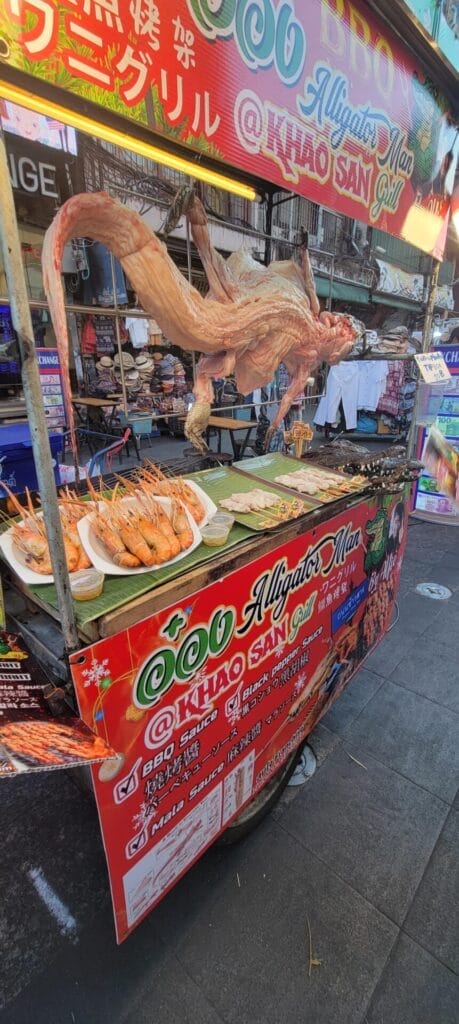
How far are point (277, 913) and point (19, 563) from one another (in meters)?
1.98

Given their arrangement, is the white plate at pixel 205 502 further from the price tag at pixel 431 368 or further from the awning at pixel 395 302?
the awning at pixel 395 302

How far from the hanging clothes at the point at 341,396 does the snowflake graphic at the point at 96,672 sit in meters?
10.4

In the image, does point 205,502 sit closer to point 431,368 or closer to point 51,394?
point 51,394

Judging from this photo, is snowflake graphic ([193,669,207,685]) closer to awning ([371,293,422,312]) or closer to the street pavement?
the street pavement

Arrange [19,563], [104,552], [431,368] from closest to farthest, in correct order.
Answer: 1. [19,563]
2. [104,552]
3. [431,368]

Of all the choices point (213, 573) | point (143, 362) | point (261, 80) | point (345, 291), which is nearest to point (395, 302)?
point (345, 291)

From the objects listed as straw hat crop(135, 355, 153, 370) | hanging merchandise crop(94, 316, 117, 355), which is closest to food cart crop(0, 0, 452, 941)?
straw hat crop(135, 355, 153, 370)

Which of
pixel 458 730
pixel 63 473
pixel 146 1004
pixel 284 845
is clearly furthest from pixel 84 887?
pixel 63 473

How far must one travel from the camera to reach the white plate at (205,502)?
82.6 inches

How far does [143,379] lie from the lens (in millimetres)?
3777

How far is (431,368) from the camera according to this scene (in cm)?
385

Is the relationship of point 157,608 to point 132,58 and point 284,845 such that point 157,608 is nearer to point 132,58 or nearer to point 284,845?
point 132,58

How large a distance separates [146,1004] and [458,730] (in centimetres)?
240

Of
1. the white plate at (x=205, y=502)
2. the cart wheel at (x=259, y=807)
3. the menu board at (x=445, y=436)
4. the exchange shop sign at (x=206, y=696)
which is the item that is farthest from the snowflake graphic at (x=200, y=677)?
the menu board at (x=445, y=436)
